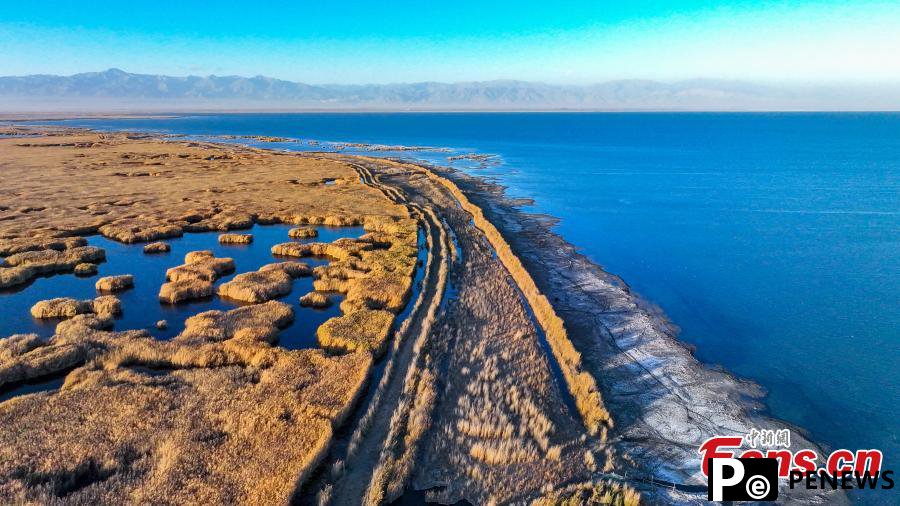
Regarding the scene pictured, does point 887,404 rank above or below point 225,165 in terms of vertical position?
below

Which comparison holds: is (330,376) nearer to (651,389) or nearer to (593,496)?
(593,496)

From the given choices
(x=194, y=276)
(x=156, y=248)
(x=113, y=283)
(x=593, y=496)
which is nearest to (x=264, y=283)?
(x=194, y=276)

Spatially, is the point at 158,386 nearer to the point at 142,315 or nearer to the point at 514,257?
the point at 142,315

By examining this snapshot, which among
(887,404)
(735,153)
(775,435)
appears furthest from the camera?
(735,153)

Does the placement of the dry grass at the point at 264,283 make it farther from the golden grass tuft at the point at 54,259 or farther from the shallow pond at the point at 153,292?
the golden grass tuft at the point at 54,259

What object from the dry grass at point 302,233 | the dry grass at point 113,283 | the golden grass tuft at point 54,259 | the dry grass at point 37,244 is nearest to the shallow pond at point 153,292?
the dry grass at point 113,283

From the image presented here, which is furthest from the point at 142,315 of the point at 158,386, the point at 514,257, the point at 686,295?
the point at 686,295
